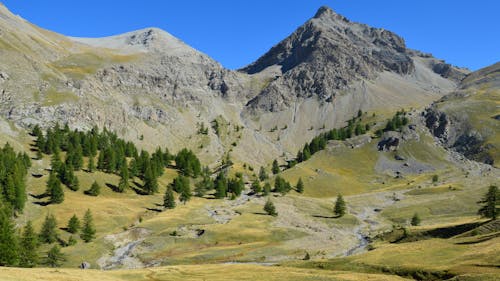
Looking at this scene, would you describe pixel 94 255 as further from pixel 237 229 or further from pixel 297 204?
pixel 297 204

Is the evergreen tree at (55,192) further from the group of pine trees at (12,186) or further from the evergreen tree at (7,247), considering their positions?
the evergreen tree at (7,247)

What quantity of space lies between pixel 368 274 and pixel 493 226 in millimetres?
39847

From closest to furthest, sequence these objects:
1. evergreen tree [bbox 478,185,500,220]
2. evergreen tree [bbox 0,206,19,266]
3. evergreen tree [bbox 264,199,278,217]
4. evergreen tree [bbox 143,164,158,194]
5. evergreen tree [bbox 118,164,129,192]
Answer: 1. evergreen tree [bbox 0,206,19,266]
2. evergreen tree [bbox 478,185,500,220]
3. evergreen tree [bbox 264,199,278,217]
4. evergreen tree [bbox 118,164,129,192]
5. evergreen tree [bbox 143,164,158,194]

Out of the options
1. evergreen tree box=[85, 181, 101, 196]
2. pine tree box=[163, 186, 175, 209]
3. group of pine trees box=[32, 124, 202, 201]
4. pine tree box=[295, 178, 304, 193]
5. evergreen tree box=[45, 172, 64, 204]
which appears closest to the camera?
evergreen tree box=[45, 172, 64, 204]

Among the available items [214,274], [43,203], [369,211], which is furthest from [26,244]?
[369,211]

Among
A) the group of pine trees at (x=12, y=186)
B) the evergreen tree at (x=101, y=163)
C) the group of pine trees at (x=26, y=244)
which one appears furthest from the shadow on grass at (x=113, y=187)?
the group of pine trees at (x=26, y=244)

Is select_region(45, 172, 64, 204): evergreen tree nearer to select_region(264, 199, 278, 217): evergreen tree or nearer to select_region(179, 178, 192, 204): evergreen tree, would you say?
select_region(179, 178, 192, 204): evergreen tree

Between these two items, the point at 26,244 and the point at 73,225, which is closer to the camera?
the point at 26,244

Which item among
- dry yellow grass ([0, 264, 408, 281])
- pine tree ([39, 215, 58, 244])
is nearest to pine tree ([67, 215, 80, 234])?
pine tree ([39, 215, 58, 244])

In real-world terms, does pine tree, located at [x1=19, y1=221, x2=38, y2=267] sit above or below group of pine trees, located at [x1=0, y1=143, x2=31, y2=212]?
below

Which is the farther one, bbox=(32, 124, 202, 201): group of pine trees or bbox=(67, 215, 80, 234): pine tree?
bbox=(32, 124, 202, 201): group of pine trees

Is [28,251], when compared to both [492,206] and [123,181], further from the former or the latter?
[492,206]

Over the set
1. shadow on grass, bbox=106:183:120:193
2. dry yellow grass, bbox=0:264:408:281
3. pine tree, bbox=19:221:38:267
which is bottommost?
dry yellow grass, bbox=0:264:408:281

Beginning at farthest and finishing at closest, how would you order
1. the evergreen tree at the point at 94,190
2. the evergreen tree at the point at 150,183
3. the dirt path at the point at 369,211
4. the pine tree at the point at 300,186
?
1. the pine tree at the point at 300,186
2. the evergreen tree at the point at 150,183
3. the evergreen tree at the point at 94,190
4. the dirt path at the point at 369,211
